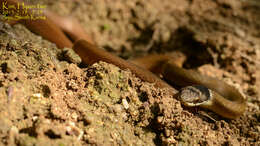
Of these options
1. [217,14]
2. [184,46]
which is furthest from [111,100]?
[217,14]

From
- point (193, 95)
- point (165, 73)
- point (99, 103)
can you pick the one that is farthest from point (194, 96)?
point (99, 103)

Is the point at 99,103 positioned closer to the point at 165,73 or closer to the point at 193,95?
the point at 193,95

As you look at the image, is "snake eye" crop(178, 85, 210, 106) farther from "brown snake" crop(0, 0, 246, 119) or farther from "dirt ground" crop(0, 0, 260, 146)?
"dirt ground" crop(0, 0, 260, 146)

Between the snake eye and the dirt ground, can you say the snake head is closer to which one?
the snake eye

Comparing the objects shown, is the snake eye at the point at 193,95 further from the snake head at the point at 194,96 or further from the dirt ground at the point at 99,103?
the dirt ground at the point at 99,103

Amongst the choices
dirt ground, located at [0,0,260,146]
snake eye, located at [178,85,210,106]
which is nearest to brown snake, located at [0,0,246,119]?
snake eye, located at [178,85,210,106]

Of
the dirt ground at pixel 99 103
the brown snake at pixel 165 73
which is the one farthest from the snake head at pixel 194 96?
the dirt ground at pixel 99 103

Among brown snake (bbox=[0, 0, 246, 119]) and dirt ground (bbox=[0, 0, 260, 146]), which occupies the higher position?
brown snake (bbox=[0, 0, 246, 119])

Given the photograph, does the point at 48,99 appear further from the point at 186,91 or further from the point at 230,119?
the point at 230,119

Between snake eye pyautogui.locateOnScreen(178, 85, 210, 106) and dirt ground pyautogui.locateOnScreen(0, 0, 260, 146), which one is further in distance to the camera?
snake eye pyautogui.locateOnScreen(178, 85, 210, 106)
